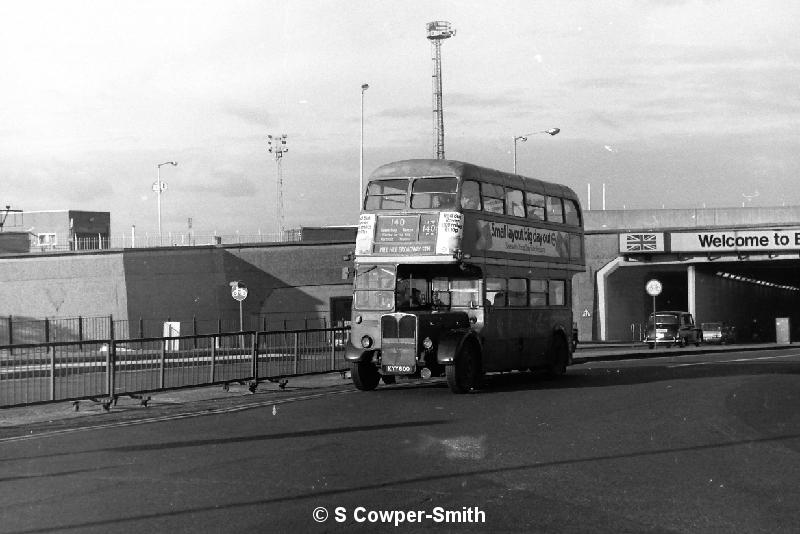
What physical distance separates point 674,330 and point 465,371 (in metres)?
32.5

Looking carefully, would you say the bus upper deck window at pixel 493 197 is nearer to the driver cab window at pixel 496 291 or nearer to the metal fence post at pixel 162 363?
the driver cab window at pixel 496 291

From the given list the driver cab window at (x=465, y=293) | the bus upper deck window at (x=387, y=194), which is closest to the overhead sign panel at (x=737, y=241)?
the driver cab window at (x=465, y=293)

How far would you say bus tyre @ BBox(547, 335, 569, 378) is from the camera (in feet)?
79.7

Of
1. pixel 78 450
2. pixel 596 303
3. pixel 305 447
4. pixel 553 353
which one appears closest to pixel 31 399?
pixel 78 450

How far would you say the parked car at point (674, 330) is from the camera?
4953cm

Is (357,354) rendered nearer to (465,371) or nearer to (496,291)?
(465,371)

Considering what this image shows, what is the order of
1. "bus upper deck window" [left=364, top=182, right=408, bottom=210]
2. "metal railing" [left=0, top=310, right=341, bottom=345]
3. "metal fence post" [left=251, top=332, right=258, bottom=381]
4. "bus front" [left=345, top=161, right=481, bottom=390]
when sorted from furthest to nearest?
"metal railing" [left=0, top=310, right=341, bottom=345] < "metal fence post" [left=251, top=332, right=258, bottom=381] < "bus upper deck window" [left=364, top=182, right=408, bottom=210] < "bus front" [left=345, top=161, right=481, bottom=390]

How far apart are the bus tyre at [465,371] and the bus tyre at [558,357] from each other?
167 inches

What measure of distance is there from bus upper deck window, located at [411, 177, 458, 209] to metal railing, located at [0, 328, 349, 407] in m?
4.42

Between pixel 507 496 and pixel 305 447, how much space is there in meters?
3.87

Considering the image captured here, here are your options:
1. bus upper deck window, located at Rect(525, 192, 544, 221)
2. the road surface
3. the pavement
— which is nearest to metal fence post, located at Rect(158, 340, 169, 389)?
the pavement

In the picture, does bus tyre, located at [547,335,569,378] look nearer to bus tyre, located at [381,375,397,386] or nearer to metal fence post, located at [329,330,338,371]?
bus tyre, located at [381,375,397,386]

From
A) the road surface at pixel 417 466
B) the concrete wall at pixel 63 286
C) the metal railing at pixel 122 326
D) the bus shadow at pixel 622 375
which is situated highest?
the concrete wall at pixel 63 286

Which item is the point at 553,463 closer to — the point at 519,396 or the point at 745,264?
the point at 519,396
